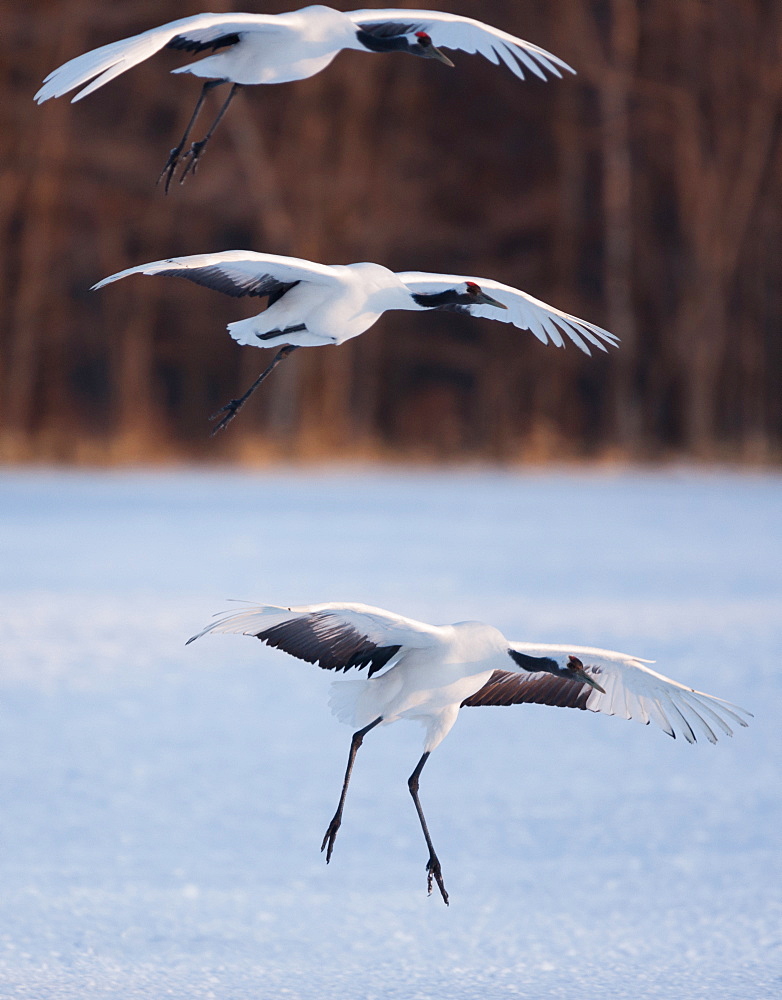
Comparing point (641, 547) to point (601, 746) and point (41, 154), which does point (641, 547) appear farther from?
point (41, 154)

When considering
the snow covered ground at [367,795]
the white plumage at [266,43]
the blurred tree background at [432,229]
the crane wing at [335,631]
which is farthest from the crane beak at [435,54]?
the blurred tree background at [432,229]

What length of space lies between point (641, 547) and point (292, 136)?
789 centimetres

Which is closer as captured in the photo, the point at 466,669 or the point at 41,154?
the point at 466,669

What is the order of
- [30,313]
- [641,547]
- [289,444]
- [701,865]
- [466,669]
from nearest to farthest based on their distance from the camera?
[466,669] → [701,865] → [641,547] → [289,444] → [30,313]

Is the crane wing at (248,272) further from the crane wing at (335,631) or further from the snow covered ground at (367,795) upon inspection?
the snow covered ground at (367,795)

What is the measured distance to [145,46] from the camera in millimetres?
2438

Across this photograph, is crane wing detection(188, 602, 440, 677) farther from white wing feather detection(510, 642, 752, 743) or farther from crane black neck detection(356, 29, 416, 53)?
crane black neck detection(356, 29, 416, 53)

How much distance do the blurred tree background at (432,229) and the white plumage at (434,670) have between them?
12138 millimetres

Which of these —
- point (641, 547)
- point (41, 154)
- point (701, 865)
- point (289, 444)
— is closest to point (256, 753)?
point (701, 865)

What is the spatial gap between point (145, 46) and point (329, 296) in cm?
51

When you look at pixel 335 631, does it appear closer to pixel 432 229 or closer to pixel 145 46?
pixel 145 46

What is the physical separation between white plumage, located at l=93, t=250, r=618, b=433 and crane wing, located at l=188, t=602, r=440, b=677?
34cm

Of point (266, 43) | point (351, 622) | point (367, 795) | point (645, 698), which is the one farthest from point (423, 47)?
point (367, 795)

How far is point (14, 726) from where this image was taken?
6410 millimetres
